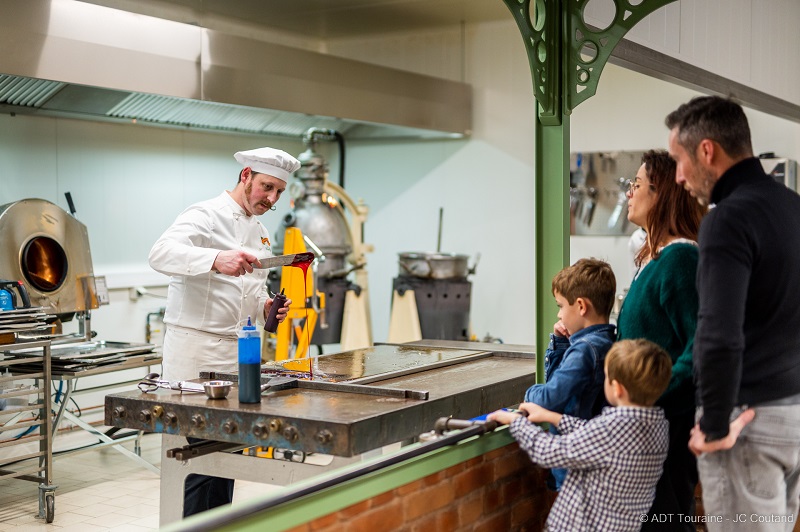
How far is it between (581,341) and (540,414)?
26cm

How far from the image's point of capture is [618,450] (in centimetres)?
258

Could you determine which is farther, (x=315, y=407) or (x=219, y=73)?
(x=219, y=73)

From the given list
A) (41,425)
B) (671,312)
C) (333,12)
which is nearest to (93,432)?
(41,425)

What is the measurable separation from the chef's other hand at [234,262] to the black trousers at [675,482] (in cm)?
178

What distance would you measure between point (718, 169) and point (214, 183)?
643cm

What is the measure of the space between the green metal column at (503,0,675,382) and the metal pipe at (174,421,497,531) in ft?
2.69

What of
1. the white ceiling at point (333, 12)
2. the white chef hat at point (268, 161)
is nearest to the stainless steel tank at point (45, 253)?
the white ceiling at point (333, 12)

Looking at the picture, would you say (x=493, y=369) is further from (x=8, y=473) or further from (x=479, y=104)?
(x=479, y=104)

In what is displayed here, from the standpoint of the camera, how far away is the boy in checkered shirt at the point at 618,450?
254 centimetres

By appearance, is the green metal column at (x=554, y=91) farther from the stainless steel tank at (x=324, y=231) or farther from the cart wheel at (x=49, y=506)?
the stainless steel tank at (x=324, y=231)

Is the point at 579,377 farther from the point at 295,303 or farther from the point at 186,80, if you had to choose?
the point at 186,80

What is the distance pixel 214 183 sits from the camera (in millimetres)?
8344

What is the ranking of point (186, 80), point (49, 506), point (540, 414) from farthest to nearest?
point (186, 80) → point (49, 506) → point (540, 414)

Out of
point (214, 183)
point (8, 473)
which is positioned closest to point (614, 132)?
point (214, 183)
